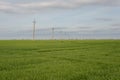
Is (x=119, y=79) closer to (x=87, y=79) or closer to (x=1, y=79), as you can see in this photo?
(x=87, y=79)

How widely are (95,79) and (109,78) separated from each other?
2.70 ft

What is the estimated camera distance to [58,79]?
13531mm

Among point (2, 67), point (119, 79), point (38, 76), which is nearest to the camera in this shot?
point (119, 79)

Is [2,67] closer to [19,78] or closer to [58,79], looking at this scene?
[19,78]

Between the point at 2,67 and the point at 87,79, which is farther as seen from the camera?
the point at 2,67

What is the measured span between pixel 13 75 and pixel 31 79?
1.76 meters

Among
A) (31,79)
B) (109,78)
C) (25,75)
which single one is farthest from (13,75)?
(109,78)

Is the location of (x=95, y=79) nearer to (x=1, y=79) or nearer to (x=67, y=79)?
(x=67, y=79)

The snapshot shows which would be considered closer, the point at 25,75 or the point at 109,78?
the point at 109,78

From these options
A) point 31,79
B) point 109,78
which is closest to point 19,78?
point 31,79

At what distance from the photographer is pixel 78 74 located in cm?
1522

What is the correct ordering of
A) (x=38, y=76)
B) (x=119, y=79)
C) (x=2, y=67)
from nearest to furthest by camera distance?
(x=119, y=79) → (x=38, y=76) → (x=2, y=67)

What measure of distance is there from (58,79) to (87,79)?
1667 millimetres

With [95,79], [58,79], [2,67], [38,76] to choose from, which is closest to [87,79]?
[95,79]
